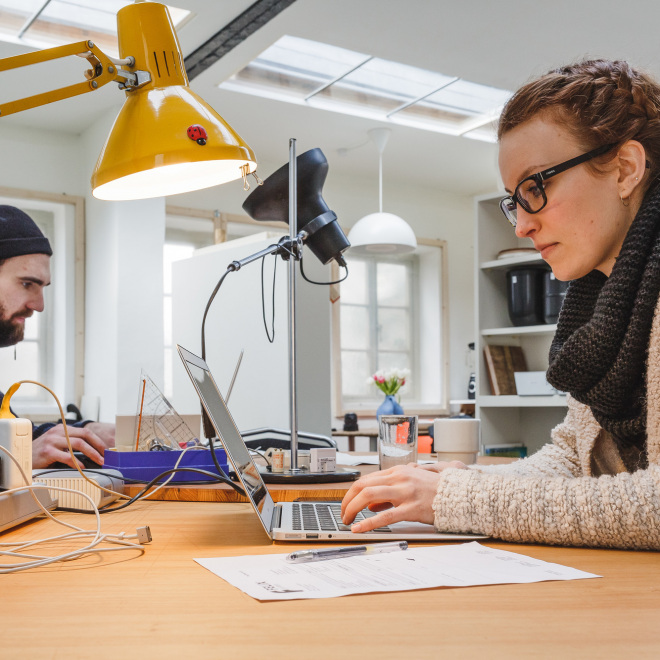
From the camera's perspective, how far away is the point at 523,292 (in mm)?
3605

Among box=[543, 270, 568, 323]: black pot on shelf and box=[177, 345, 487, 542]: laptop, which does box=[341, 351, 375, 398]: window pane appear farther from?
box=[177, 345, 487, 542]: laptop

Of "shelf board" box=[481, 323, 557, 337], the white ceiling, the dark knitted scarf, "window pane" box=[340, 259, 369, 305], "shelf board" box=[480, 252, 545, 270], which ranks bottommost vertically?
the dark knitted scarf

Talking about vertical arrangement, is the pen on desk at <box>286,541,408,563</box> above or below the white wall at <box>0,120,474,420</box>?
below

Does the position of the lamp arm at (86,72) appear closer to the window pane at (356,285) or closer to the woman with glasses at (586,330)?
the woman with glasses at (586,330)

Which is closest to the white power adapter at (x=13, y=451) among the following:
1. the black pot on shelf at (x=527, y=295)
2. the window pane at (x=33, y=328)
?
the black pot on shelf at (x=527, y=295)

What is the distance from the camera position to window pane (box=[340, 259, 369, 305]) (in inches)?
260

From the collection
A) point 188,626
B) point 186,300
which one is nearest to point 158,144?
point 188,626

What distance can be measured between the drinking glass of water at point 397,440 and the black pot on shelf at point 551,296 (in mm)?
2209

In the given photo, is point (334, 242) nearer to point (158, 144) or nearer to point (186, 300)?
point (158, 144)

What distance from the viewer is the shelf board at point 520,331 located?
11.6 ft

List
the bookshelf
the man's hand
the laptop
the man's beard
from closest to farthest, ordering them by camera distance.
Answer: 1. the laptop
2. the man's hand
3. the man's beard
4. the bookshelf

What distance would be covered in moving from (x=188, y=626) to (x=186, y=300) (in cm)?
273

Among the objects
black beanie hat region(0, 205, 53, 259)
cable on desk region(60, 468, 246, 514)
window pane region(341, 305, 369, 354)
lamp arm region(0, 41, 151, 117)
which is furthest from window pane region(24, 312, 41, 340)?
lamp arm region(0, 41, 151, 117)

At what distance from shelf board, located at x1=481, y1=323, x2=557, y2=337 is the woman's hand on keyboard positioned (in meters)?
2.71
